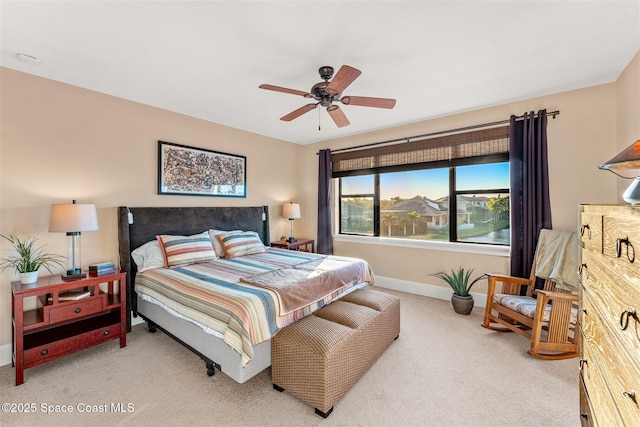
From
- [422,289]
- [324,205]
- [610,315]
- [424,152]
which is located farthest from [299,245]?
[610,315]

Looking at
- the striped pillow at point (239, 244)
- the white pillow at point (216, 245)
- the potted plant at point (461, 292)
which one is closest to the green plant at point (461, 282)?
the potted plant at point (461, 292)

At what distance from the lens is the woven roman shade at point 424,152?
3.47m

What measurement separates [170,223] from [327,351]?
9.02ft

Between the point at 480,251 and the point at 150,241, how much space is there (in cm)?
424

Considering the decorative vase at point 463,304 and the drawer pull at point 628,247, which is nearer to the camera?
the drawer pull at point 628,247

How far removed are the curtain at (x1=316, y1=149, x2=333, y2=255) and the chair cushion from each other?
2.73 m

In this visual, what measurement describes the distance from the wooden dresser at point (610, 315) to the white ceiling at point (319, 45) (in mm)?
1442

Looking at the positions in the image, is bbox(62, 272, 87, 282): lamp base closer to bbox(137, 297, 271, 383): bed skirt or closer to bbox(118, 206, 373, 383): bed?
bbox(118, 206, 373, 383): bed

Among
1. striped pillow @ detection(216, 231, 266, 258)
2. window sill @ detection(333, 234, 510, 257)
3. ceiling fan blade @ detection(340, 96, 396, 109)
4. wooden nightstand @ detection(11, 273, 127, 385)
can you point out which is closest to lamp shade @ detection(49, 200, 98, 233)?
wooden nightstand @ detection(11, 273, 127, 385)

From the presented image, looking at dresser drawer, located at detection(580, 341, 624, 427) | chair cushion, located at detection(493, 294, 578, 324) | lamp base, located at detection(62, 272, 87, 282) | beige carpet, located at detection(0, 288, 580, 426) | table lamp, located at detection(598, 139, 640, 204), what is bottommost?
beige carpet, located at detection(0, 288, 580, 426)

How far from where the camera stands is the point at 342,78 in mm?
1992

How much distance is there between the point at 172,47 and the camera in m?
2.16

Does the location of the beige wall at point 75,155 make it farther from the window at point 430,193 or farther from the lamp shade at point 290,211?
the window at point 430,193

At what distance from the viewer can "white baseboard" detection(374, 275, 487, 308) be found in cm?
361
